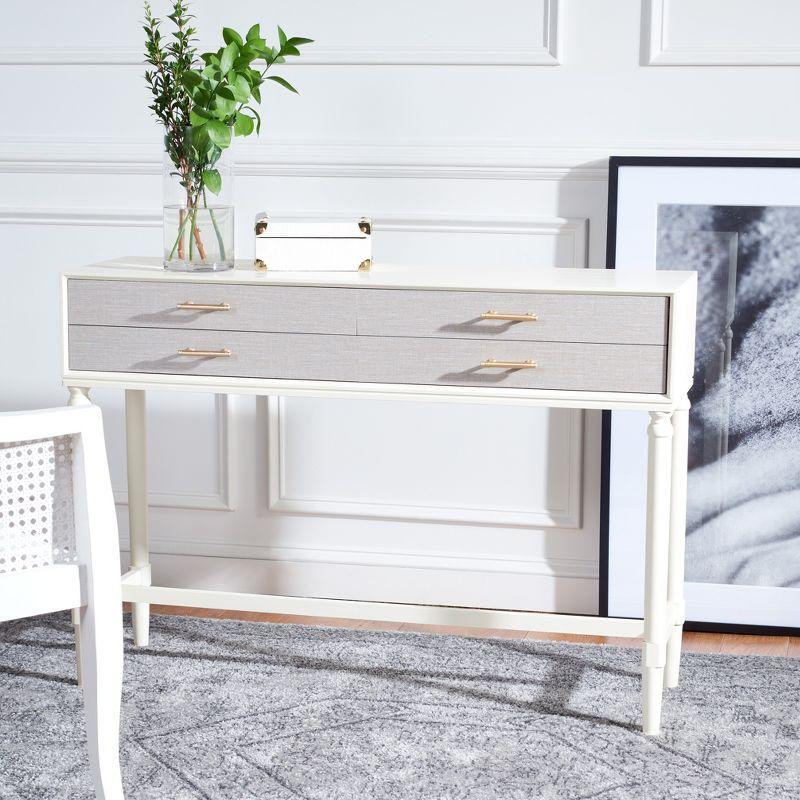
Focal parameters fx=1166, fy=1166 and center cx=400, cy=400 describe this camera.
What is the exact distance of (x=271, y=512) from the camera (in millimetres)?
2893

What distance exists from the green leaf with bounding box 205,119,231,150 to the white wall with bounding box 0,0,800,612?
0.53m

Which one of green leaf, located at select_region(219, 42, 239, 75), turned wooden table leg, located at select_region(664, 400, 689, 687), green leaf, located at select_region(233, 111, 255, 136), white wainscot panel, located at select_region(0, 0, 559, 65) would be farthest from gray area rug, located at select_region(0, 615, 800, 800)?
white wainscot panel, located at select_region(0, 0, 559, 65)

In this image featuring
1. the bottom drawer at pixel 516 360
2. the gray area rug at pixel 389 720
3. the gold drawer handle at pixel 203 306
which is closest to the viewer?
the gray area rug at pixel 389 720

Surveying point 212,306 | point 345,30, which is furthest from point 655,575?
point 345,30

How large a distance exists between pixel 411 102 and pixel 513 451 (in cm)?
85

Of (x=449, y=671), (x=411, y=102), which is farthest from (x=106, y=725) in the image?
(x=411, y=102)

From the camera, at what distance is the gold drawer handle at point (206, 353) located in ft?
7.11

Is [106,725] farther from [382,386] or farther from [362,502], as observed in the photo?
[362,502]

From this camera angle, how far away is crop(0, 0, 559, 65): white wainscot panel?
8.57 ft

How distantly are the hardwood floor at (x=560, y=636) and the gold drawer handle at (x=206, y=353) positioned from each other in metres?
0.84

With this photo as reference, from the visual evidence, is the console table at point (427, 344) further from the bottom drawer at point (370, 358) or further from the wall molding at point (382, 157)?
the wall molding at point (382, 157)

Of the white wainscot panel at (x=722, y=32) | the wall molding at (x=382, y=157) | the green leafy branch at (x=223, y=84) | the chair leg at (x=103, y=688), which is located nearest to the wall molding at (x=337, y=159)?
the wall molding at (x=382, y=157)

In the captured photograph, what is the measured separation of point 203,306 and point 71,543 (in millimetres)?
595

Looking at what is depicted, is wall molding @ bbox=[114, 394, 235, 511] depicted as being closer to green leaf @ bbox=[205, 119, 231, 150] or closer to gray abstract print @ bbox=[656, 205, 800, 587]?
green leaf @ bbox=[205, 119, 231, 150]
